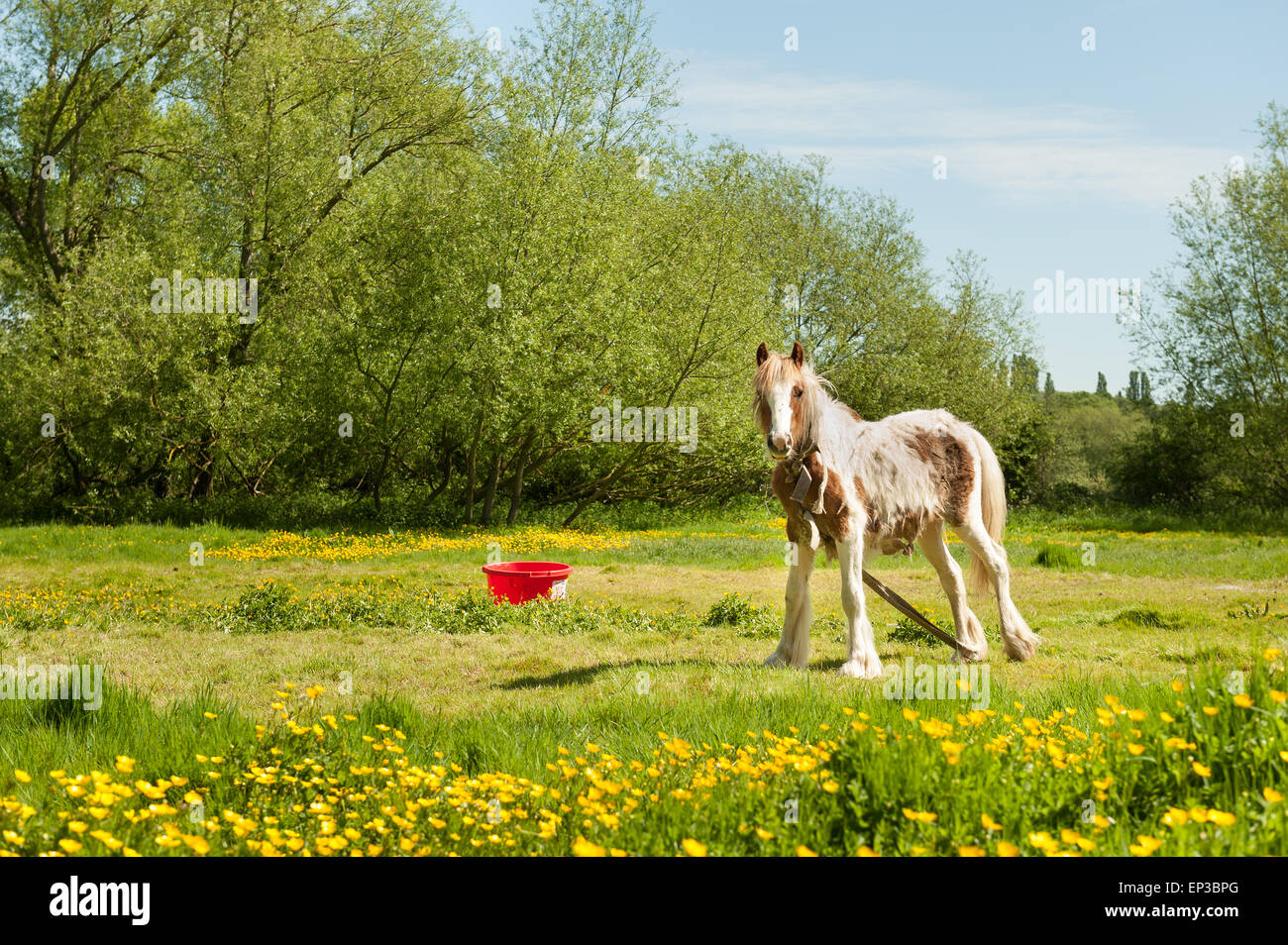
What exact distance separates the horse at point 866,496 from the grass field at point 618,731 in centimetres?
51

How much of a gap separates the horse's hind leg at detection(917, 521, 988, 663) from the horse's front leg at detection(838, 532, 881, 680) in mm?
1159

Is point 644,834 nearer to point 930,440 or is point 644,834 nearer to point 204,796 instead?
point 204,796

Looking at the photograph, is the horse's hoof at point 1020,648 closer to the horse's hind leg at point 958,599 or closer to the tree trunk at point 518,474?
the horse's hind leg at point 958,599

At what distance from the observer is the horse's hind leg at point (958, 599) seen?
8.26 metres

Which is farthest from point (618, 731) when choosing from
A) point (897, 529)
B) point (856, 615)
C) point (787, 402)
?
point (897, 529)

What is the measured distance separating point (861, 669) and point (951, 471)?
231cm

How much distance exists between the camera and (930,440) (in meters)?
8.50

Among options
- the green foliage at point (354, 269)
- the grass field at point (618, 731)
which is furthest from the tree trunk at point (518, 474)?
the grass field at point (618, 731)

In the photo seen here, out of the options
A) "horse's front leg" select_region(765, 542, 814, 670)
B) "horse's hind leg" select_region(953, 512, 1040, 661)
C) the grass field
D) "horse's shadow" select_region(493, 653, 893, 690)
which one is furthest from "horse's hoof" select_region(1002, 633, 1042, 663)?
"horse's front leg" select_region(765, 542, 814, 670)

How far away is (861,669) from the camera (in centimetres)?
741

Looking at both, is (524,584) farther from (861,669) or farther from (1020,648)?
(1020,648)

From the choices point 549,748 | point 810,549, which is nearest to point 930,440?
point 810,549

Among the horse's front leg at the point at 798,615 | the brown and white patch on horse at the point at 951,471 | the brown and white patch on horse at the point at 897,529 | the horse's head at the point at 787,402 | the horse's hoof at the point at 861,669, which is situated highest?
the horse's head at the point at 787,402

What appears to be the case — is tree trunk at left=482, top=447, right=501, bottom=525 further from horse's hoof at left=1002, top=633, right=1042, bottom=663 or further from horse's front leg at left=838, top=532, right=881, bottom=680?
horse's hoof at left=1002, top=633, right=1042, bottom=663
